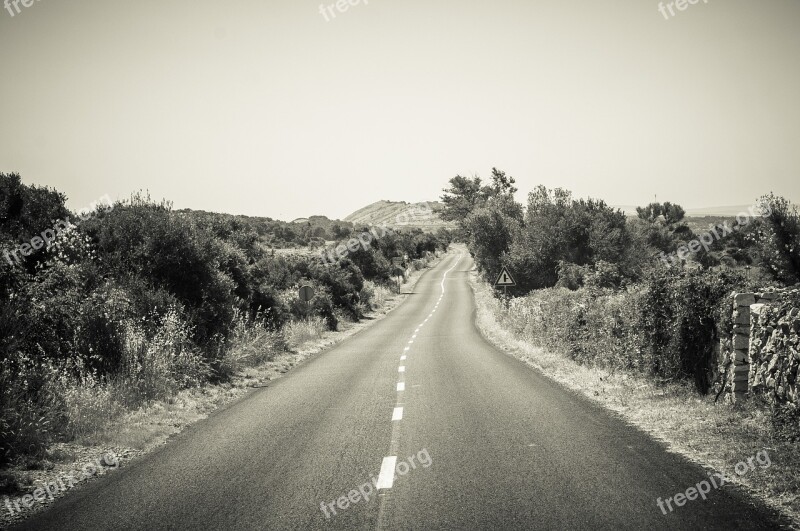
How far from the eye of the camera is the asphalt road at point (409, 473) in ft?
15.1

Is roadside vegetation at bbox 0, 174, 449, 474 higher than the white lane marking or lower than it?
higher

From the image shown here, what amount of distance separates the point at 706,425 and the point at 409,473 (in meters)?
4.55

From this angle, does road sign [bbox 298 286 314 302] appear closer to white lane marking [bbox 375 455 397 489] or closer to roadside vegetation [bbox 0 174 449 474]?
roadside vegetation [bbox 0 174 449 474]

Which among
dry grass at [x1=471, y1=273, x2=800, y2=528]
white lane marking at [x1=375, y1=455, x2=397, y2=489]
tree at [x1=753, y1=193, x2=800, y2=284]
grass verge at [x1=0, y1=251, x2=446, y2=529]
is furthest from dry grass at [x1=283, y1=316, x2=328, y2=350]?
tree at [x1=753, y1=193, x2=800, y2=284]

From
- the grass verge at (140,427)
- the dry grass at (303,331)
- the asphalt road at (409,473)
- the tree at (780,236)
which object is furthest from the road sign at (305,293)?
the tree at (780,236)

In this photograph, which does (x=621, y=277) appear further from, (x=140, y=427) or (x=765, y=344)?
(x=140, y=427)

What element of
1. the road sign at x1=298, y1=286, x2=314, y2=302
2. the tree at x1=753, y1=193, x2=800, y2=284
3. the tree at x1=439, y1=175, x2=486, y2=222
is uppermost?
the tree at x1=439, y1=175, x2=486, y2=222

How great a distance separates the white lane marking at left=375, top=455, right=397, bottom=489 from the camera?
17.8 ft

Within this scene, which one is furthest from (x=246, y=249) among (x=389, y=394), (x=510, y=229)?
(x=510, y=229)

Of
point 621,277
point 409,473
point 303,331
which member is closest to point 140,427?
point 409,473

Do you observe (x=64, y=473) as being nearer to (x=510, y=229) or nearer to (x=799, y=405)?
(x=799, y=405)

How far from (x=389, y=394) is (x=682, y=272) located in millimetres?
6417

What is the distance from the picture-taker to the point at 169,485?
18.7 ft

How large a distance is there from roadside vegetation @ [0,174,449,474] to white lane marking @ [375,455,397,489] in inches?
163
